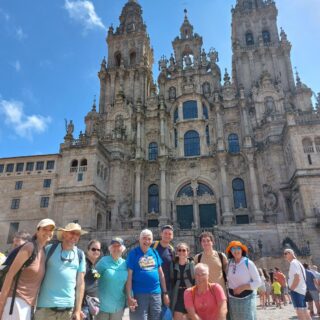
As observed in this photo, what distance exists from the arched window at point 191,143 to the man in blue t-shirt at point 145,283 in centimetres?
2886

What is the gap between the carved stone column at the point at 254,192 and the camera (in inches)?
1098

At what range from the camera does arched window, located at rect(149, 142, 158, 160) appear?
115 ft

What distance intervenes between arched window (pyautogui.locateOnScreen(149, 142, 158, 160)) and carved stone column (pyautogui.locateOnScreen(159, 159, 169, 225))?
8.85ft

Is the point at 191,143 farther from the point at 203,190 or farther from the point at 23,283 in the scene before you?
the point at 23,283

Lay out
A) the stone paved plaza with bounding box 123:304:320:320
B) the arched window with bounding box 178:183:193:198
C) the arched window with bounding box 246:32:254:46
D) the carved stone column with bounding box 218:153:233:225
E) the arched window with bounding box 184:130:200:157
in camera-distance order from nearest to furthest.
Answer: the stone paved plaza with bounding box 123:304:320:320 < the carved stone column with bounding box 218:153:233:225 < the arched window with bounding box 178:183:193:198 < the arched window with bounding box 184:130:200:157 < the arched window with bounding box 246:32:254:46

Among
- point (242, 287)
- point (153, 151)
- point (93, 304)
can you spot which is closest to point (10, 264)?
point (93, 304)

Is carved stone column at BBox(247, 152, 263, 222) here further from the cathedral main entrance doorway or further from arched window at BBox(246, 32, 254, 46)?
arched window at BBox(246, 32, 254, 46)

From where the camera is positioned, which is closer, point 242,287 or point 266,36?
point 242,287

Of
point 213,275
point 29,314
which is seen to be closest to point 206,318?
point 213,275

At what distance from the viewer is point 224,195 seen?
29.9m

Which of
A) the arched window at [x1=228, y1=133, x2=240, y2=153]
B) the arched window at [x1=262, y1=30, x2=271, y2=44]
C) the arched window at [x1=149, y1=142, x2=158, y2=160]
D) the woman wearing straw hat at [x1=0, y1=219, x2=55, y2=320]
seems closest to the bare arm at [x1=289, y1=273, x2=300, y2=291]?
the woman wearing straw hat at [x1=0, y1=219, x2=55, y2=320]

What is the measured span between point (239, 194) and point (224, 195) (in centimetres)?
248

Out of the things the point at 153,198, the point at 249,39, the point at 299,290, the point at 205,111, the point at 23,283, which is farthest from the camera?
the point at 249,39

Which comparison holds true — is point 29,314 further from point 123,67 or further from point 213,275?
point 123,67
